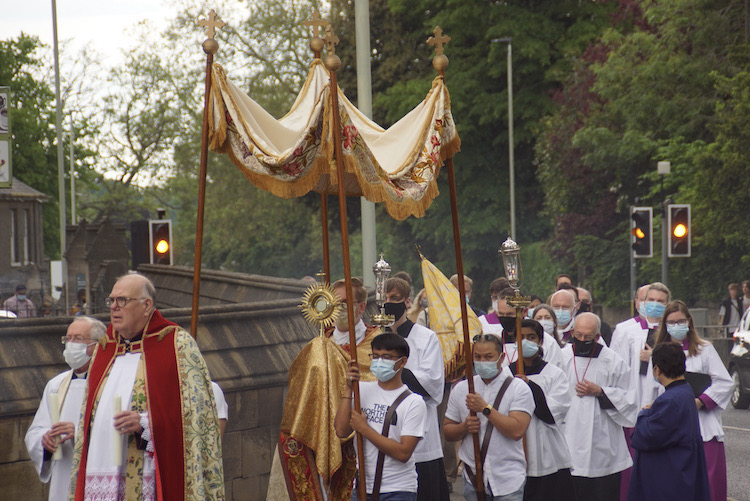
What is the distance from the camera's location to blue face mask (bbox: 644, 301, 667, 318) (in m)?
9.72

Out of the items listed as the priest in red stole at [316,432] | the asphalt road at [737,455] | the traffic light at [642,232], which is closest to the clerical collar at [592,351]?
the priest in red stole at [316,432]

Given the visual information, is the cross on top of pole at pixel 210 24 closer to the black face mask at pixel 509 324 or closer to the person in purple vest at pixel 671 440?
the black face mask at pixel 509 324

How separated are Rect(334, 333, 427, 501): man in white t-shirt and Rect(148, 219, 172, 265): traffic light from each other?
1321 cm

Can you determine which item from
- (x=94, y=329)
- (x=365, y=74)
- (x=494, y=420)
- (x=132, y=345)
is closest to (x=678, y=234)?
(x=365, y=74)

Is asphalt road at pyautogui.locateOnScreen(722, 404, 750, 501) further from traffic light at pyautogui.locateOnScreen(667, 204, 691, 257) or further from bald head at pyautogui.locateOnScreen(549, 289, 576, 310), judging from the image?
traffic light at pyautogui.locateOnScreen(667, 204, 691, 257)

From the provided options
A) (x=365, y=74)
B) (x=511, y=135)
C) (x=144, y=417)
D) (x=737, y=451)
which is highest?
(x=511, y=135)

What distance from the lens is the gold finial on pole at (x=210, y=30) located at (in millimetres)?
6688

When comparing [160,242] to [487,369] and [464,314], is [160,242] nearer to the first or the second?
[464,314]

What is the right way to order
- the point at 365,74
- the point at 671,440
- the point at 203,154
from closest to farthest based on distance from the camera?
the point at 203,154
the point at 671,440
the point at 365,74

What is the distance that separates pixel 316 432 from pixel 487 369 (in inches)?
44.2

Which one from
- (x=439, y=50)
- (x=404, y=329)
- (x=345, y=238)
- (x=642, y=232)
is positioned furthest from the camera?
(x=642, y=232)

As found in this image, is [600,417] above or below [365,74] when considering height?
below

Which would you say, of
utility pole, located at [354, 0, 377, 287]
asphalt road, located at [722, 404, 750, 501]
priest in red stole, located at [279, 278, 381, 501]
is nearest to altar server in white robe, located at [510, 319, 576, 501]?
priest in red stole, located at [279, 278, 381, 501]

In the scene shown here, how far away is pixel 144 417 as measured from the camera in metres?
5.49
